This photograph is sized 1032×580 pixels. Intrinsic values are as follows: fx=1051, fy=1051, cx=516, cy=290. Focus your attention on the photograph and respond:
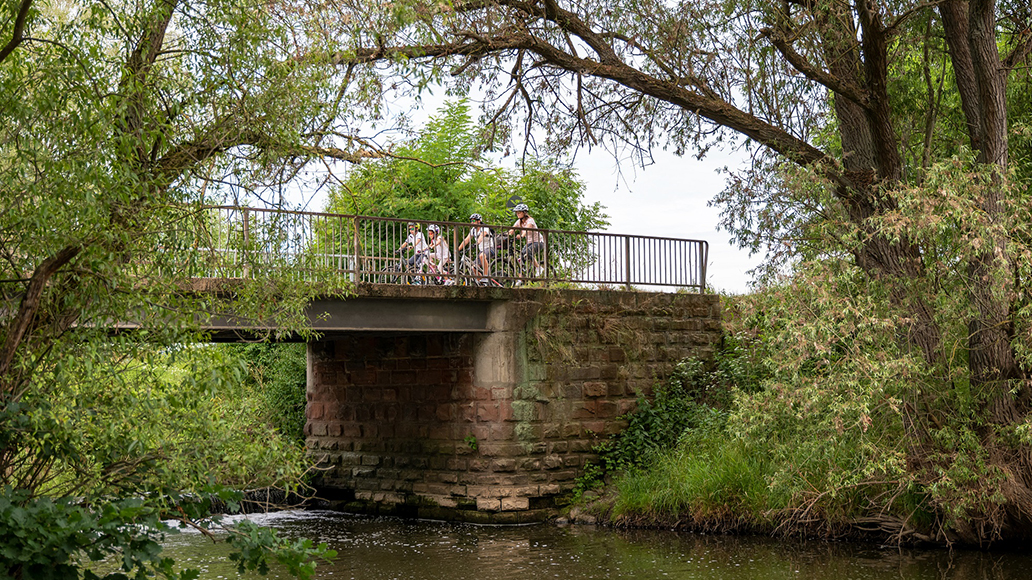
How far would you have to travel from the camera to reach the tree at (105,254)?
6230mm

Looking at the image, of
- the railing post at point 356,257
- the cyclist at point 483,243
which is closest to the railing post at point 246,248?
the railing post at point 356,257

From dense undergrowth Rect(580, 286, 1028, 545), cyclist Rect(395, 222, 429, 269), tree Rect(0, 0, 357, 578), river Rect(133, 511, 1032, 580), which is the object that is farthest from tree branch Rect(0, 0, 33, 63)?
cyclist Rect(395, 222, 429, 269)

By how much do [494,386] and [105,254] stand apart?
30.3ft

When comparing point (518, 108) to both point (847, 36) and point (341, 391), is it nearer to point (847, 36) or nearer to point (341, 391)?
point (847, 36)

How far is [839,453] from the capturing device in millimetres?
11828

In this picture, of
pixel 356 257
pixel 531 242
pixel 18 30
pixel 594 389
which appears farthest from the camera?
pixel 594 389

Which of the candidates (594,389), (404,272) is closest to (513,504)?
(594,389)

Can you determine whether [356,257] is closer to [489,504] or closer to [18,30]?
[489,504]

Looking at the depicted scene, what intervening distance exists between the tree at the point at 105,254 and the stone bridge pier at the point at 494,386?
21.7 ft

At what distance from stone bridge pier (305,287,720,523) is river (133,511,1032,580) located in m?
1.02

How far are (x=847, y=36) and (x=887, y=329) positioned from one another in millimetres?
3193

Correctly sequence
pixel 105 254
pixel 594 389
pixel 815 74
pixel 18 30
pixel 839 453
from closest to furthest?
pixel 18 30
pixel 105 254
pixel 815 74
pixel 839 453
pixel 594 389

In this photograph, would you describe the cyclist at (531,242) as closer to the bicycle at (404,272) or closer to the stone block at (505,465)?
the bicycle at (404,272)

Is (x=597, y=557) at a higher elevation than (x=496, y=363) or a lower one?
lower
